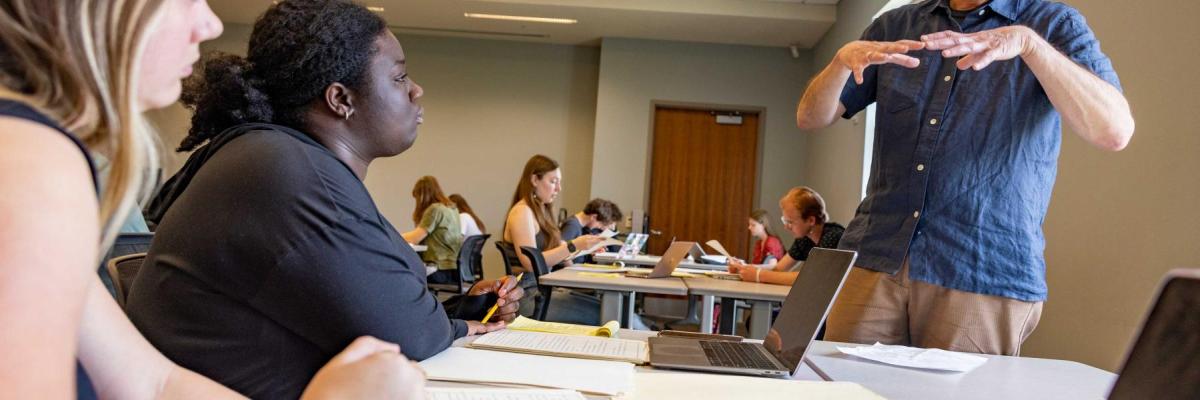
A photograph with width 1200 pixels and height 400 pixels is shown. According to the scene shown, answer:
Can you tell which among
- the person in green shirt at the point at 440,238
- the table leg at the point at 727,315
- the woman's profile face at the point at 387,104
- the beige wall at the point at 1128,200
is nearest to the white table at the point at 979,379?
the woman's profile face at the point at 387,104

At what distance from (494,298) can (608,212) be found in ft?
16.9

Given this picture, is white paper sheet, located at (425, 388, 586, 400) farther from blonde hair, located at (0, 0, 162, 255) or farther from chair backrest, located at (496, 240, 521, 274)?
chair backrest, located at (496, 240, 521, 274)

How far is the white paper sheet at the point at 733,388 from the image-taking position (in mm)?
1179

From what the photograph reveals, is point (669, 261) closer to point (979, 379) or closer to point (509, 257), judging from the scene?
point (509, 257)

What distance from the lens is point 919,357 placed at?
160 centimetres

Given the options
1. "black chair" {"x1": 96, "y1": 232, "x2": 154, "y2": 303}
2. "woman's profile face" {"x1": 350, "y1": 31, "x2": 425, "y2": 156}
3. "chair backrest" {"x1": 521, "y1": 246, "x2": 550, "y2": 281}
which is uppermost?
"woman's profile face" {"x1": 350, "y1": 31, "x2": 425, "y2": 156}

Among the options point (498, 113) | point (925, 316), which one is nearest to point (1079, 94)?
point (925, 316)

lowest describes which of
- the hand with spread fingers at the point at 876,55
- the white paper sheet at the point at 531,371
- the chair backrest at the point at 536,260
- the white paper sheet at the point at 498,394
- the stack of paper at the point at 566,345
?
the chair backrest at the point at 536,260

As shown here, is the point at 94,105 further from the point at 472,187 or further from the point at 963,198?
the point at 472,187

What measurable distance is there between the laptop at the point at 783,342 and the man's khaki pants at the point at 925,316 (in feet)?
0.74

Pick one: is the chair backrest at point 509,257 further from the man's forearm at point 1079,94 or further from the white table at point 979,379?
the man's forearm at point 1079,94

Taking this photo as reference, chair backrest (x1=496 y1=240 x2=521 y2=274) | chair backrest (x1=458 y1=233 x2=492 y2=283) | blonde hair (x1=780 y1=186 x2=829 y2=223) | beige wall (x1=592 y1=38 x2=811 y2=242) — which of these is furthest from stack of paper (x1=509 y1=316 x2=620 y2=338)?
beige wall (x1=592 y1=38 x2=811 y2=242)

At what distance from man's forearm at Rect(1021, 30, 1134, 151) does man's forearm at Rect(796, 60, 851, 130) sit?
403 millimetres

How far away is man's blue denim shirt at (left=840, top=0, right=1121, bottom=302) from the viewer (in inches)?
70.9
